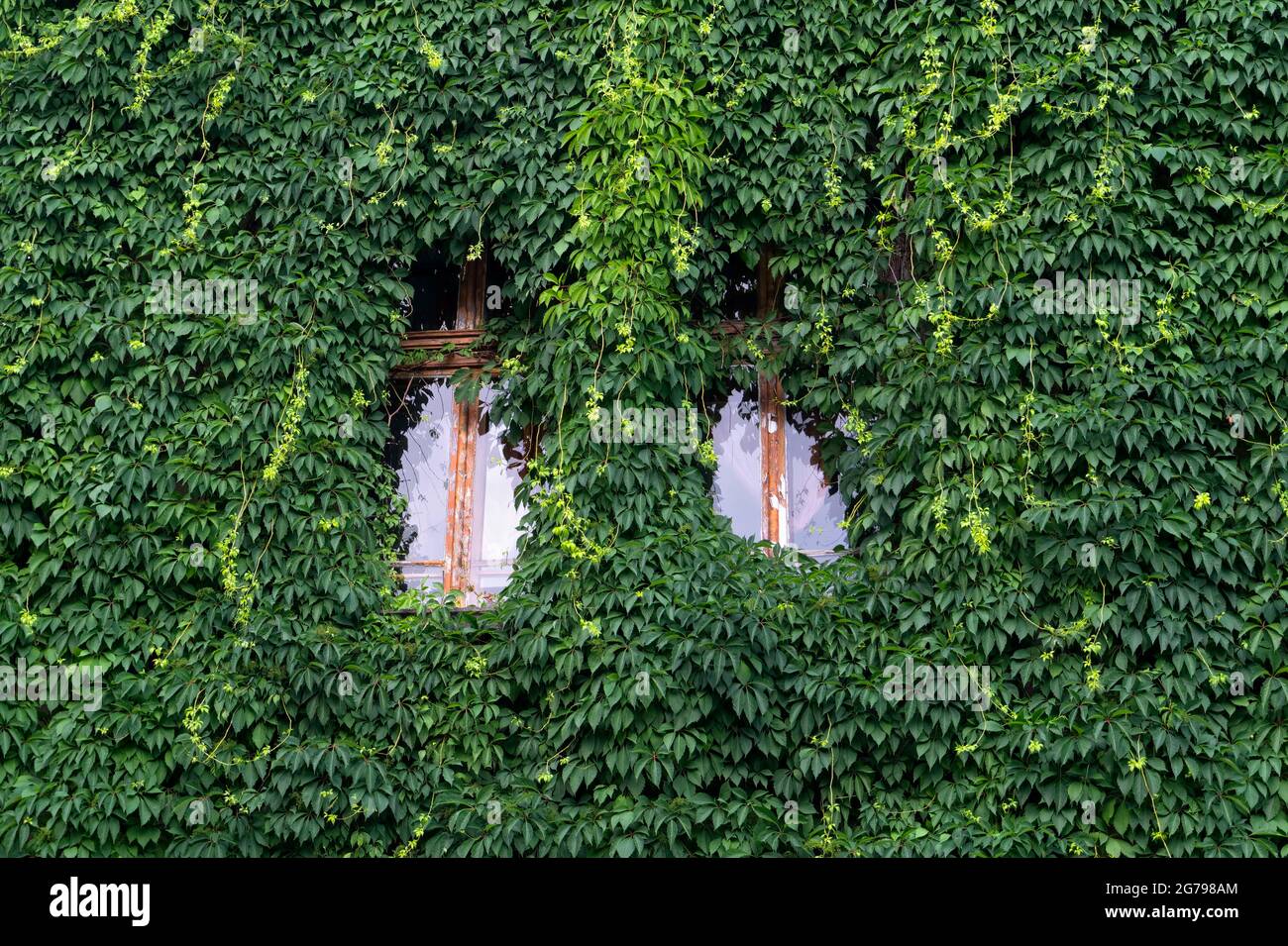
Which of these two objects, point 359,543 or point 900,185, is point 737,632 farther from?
point 900,185

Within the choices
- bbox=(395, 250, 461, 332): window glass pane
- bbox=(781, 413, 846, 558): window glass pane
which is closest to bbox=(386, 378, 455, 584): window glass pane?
bbox=(395, 250, 461, 332): window glass pane

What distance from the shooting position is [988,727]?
620cm

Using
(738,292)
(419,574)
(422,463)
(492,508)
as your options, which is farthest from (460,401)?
(738,292)

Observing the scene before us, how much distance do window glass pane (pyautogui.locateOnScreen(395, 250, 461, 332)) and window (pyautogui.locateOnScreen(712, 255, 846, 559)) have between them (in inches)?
73.5

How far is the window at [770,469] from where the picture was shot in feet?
23.5

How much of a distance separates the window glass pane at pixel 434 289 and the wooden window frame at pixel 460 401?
6cm

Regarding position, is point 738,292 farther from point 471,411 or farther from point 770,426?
point 471,411

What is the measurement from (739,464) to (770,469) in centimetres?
22

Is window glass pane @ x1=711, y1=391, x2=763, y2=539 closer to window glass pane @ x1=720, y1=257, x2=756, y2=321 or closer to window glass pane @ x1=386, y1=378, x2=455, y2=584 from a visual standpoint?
window glass pane @ x1=720, y1=257, x2=756, y2=321

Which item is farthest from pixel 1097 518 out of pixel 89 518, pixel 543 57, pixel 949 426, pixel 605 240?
pixel 89 518

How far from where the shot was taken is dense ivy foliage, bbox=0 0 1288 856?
622cm

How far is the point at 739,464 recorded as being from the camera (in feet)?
24.2

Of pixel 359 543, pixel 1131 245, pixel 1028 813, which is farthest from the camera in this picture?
pixel 359 543

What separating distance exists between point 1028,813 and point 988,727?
1.59 feet
